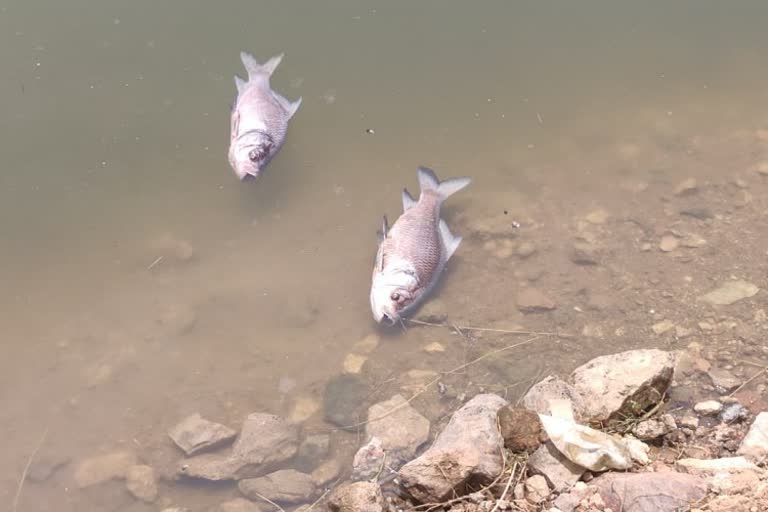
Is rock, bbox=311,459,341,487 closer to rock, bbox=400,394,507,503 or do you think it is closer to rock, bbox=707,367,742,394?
rock, bbox=400,394,507,503

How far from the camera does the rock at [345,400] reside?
4.65 m

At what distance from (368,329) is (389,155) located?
1968 mm

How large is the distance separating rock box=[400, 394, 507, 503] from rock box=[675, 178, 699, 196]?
11.2 feet

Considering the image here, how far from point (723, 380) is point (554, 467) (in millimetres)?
1537

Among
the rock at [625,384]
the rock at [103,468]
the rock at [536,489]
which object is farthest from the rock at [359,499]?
the rock at [103,468]

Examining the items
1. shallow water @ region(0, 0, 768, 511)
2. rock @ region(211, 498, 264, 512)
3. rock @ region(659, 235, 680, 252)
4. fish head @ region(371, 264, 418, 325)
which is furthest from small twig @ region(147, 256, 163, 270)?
rock @ region(659, 235, 680, 252)

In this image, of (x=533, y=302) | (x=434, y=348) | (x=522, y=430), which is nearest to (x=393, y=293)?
(x=434, y=348)

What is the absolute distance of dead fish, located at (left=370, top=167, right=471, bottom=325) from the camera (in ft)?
16.4

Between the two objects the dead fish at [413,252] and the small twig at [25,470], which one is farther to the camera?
the dead fish at [413,252]

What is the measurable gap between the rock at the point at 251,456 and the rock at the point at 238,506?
0.17 m

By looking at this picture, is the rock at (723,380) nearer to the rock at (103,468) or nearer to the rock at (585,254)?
the rock at (585,254)

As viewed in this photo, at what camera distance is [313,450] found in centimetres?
454

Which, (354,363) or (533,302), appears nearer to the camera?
(354,363)

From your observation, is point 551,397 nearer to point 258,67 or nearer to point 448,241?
point 448,241
